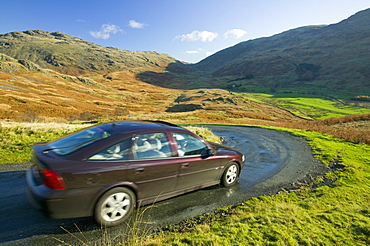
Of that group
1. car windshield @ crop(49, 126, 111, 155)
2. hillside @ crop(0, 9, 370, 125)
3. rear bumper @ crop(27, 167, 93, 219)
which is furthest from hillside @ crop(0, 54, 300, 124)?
rear bumper @ crop(27, 167, 93, 219)

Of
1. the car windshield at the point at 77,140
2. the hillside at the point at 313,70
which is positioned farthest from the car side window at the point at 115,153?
the hillside at the point at 313,70

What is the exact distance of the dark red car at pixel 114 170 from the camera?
312cm

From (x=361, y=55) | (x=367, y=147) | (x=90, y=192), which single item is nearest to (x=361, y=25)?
(x=361, y=55)

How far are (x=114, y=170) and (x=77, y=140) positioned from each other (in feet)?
3.43

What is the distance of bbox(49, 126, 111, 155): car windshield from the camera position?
3.56m

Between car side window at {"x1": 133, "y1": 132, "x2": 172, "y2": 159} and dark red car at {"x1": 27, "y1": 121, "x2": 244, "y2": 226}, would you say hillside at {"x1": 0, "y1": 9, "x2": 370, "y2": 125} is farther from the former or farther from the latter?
car side window at {"x1": 133, "y1": 132, "x2": 172, "y2": 159}

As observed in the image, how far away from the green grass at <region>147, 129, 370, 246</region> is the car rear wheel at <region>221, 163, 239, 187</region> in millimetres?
856

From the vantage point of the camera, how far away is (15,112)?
3072 cm

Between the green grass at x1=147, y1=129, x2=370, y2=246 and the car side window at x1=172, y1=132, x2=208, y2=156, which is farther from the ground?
the car side window at x1=172, y1=132, x2=208, y2=156

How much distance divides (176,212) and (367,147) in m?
11.4

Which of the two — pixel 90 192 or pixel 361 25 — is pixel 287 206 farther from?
pixel 361 25

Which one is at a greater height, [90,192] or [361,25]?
[361,25]

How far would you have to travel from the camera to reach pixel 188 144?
4660 millimetres

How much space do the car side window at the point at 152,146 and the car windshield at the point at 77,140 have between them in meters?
0.61
